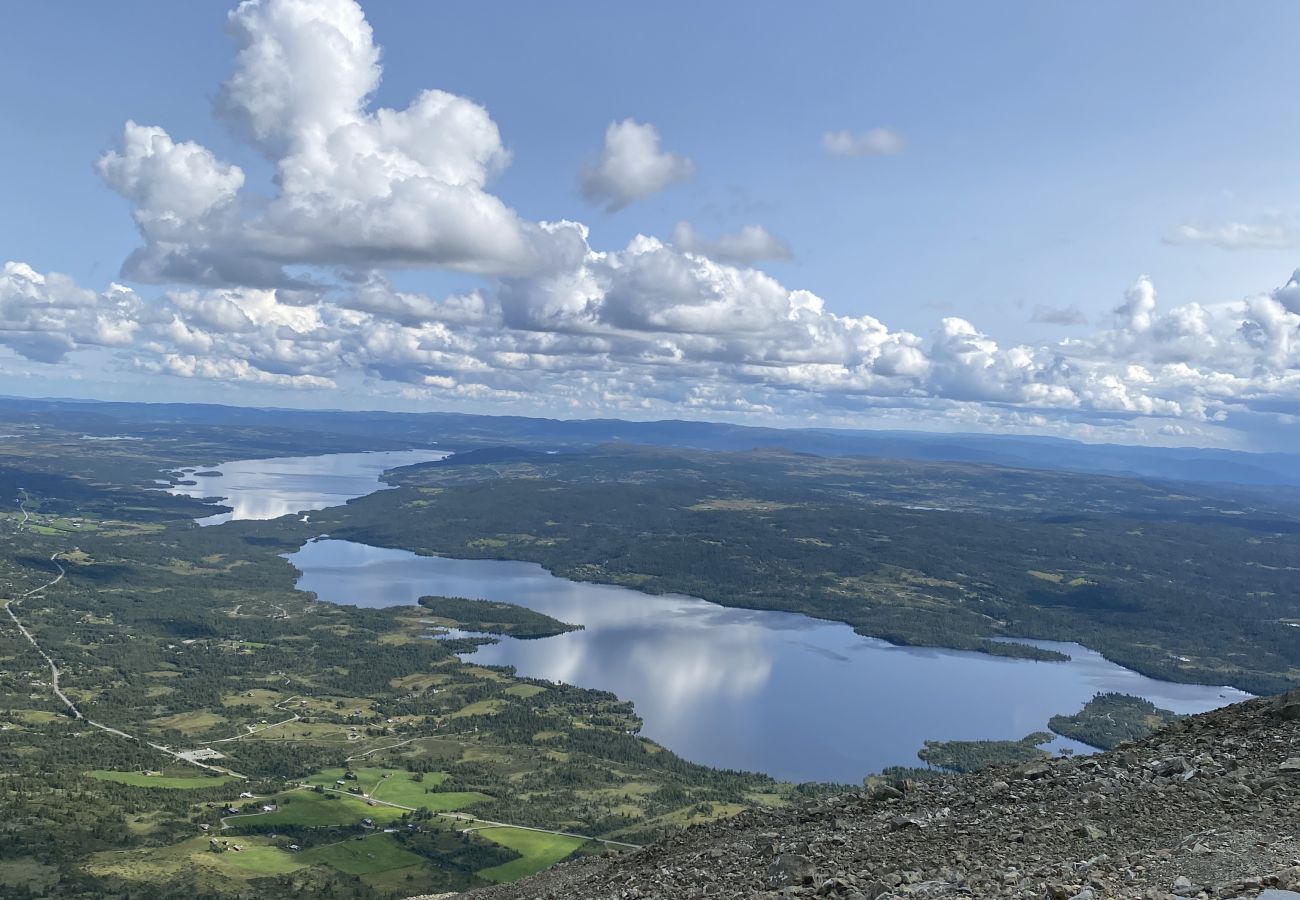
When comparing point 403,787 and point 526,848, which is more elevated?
point 526,848

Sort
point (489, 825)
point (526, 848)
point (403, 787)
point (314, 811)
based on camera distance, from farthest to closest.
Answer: point (403, 787)
point (489, 825)
point (314, 811)
point (526, 848)

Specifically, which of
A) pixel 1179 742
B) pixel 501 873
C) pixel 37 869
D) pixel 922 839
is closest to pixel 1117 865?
pixel 922 839

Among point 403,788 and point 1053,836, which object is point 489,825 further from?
point 1053,836

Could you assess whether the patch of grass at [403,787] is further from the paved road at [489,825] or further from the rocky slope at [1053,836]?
the rocky slope at [1053,836]

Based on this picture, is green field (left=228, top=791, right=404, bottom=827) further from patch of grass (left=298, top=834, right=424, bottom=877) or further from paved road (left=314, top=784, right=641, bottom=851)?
patch of grass (left=298, top=834, right=424, bottom=877)

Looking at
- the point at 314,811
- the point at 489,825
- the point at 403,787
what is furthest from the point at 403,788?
the point at 489,825

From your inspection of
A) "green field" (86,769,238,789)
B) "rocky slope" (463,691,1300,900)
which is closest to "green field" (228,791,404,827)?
"green field" (86,769,238,789)

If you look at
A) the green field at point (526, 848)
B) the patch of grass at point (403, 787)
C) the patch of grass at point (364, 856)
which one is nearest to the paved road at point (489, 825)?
the green field at point (526, 848)
